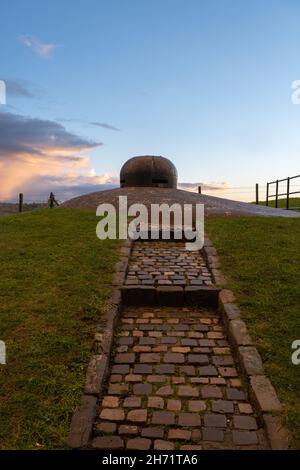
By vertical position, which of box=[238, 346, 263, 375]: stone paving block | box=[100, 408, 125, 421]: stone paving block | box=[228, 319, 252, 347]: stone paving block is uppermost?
box=[228, 319, 252, 347]: stone paving block

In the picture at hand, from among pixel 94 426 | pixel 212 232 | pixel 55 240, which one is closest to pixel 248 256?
pixel 212 232

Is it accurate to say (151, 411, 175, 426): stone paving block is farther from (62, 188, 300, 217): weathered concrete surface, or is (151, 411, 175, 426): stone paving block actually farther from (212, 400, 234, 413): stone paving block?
(62, 188, 300, 217): weathered concrete surface

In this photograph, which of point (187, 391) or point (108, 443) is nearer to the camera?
point (108, 443)

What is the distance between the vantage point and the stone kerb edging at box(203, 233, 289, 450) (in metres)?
3.46

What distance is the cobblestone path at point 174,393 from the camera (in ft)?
11.6

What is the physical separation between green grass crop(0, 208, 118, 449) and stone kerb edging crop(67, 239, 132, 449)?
0.26 ft

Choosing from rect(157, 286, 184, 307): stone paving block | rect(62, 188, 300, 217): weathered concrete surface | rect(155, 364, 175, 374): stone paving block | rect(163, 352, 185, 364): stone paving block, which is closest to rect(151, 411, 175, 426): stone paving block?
rect(155, 364, 175, 374): stone paving block

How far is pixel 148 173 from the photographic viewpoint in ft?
57.2

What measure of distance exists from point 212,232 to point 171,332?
16.3ft

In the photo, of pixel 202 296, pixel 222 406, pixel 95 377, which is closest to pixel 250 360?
pixel 222 406

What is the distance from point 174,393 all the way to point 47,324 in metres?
1.96

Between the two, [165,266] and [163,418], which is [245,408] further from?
[165,266]
